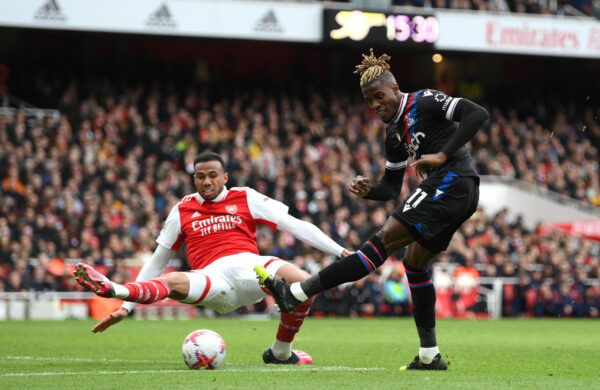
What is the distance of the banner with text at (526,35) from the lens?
2820 centimetres

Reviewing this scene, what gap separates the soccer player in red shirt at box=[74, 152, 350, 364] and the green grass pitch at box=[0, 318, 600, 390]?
487 mm

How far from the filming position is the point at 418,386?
6.14m

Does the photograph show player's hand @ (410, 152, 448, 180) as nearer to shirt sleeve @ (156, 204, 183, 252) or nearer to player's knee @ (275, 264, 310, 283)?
player's knee @ (275, 264, 310, 283)

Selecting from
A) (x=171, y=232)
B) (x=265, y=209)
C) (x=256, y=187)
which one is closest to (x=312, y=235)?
(x=265, y=209)

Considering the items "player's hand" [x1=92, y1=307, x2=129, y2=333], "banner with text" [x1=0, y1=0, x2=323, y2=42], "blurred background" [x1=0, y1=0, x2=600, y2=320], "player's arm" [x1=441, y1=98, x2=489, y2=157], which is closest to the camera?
"player's arm" [x1=441, y1=98, x2=489, y2=157]

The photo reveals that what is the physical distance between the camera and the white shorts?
7.84m

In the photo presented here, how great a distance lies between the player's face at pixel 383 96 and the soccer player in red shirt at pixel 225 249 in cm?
114

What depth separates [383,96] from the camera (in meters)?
7.27

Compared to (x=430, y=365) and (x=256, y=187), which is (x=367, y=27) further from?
(x=430, y=365)

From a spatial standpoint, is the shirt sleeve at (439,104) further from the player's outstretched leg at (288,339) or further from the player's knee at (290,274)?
the player's outstretched leg at (288,339)

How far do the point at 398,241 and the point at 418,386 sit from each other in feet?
3.98

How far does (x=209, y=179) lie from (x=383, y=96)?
1810 millimetres

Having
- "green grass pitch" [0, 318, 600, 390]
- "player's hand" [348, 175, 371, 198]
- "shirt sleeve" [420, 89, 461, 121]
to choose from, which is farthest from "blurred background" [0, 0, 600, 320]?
"shirt sleeve" [420, 89, 461, 121]

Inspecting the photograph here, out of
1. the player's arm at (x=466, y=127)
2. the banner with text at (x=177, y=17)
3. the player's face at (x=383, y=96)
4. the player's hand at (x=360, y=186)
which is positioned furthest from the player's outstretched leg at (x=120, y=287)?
the banner with text at (x=177, y=17)
